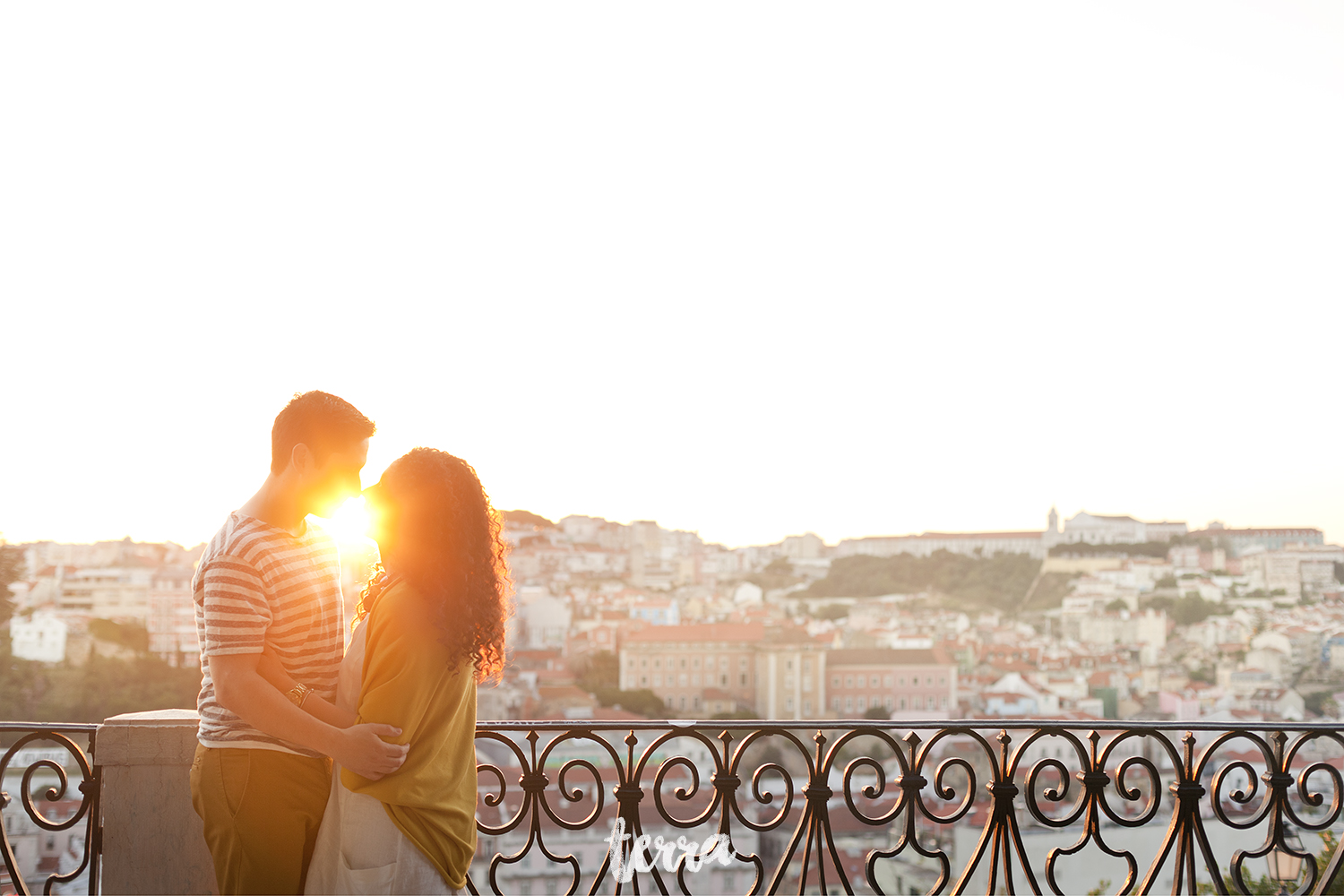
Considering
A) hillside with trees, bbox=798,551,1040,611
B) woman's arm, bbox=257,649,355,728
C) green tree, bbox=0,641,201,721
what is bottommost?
green tree, bbox=0,641,201,721

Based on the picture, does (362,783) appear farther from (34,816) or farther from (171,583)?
(171,583)

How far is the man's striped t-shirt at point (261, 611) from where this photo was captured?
1.55 metres

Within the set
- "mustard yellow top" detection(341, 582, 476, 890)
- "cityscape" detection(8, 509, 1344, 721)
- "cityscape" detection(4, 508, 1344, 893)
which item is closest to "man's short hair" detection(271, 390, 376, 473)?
"mustard yellow top" detection(341, 582, 476, 890)

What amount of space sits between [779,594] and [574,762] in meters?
59.9

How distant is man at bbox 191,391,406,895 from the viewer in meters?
1.53

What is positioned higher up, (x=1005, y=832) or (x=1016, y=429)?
(x=1016, y=429)

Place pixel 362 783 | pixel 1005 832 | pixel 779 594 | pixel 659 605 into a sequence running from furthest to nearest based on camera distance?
1. pixel 779 594
2. pixel 659 605
3. pixel 1005 832
4. pixel 362 783

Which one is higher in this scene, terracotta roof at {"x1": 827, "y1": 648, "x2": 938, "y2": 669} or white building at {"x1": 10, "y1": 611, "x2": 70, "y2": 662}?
white building at {"x1": 10, "y1": 611, "x2": 70, "y2": 662}

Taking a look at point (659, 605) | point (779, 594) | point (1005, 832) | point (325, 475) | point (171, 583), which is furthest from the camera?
point (779, 594)

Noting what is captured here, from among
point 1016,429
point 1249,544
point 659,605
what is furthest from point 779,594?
point 1249,544

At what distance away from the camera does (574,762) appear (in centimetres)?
212

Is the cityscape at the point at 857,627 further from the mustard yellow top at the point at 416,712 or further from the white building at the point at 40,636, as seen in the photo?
the mustard yellow top at the point at 416,712

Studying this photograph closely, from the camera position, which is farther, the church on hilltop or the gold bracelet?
the church on hilltop

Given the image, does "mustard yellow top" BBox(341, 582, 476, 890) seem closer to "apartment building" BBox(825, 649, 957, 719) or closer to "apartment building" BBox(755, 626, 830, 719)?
"apartment building" BBox(825, 649, 957, 719)
